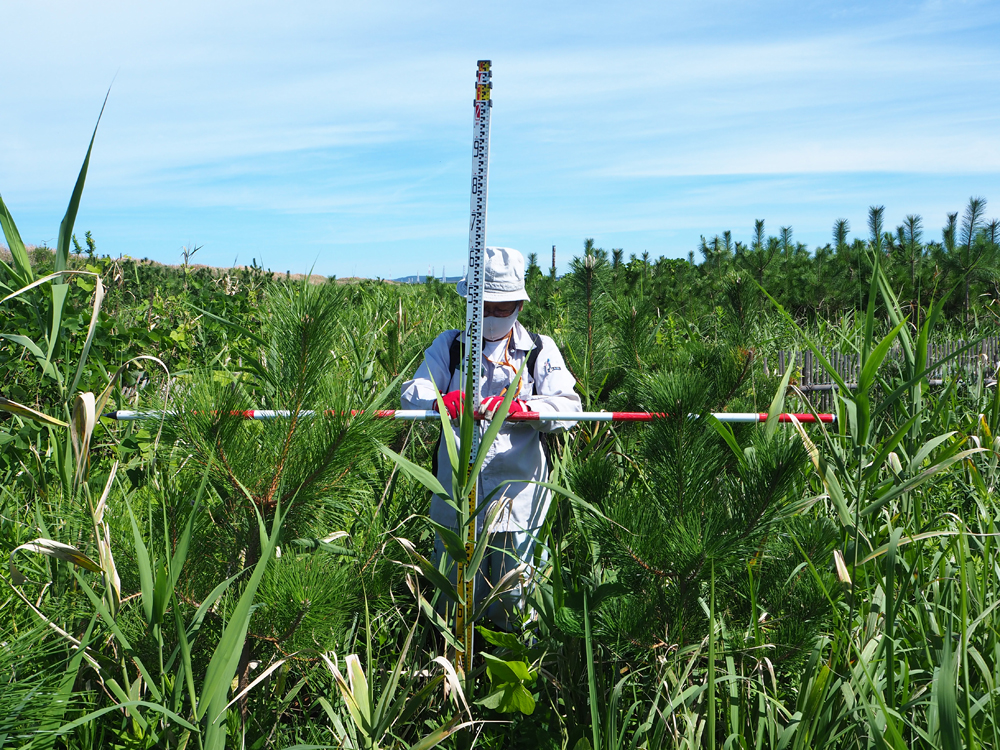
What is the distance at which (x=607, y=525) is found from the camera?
5.20 feet

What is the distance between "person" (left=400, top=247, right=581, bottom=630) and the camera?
2510 mm

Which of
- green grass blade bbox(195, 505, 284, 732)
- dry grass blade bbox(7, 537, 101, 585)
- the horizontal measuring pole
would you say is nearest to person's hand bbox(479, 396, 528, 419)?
the horizontal measuring pole

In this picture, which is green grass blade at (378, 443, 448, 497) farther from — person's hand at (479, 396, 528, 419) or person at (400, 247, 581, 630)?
person at (400, 247, 581, 630)

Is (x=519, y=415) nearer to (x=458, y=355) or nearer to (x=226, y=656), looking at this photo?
(x=458, y=355)

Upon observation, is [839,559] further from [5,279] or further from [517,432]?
[5,279]

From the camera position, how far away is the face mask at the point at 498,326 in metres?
2.61

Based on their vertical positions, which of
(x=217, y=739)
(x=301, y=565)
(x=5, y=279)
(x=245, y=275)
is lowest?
(x=217, y=739)

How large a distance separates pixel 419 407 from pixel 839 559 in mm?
1351

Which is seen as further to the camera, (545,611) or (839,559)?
(545,611)

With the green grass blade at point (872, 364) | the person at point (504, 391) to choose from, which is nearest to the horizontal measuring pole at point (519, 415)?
the green grass blade at point (872, 364)

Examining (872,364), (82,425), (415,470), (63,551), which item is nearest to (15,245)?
(82,425)

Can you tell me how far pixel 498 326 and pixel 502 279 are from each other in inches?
8.0

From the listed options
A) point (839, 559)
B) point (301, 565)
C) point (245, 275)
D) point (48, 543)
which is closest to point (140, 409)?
point (48, 543)

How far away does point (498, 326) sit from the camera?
8.61 feet
